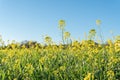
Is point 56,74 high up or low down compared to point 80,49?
down

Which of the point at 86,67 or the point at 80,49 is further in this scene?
the point at 80,49

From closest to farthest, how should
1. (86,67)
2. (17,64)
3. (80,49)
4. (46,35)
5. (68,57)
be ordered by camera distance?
(86,67), (17,64), (68,57), (80,49), (46,35)

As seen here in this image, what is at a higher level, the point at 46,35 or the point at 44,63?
the point at 46,35

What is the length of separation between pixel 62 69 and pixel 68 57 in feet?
4.93

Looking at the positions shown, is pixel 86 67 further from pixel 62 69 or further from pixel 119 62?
pixel 119 62

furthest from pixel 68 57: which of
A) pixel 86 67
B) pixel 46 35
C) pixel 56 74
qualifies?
pixel 46 35

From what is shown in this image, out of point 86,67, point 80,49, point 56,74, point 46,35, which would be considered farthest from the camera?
point 46,35

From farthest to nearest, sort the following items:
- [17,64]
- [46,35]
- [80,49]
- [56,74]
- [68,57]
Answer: [46,35], [80,49], [68,57], [17,64], [56,74]

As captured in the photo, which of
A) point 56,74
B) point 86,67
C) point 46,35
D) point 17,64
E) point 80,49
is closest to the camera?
point 56,74

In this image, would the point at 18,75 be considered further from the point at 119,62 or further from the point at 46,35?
the point at 46,35

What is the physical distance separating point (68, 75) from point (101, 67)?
804 millimetres

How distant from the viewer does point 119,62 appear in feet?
19.2

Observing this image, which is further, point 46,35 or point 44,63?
point 46,35

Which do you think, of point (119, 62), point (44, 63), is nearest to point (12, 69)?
point (44, 63)
